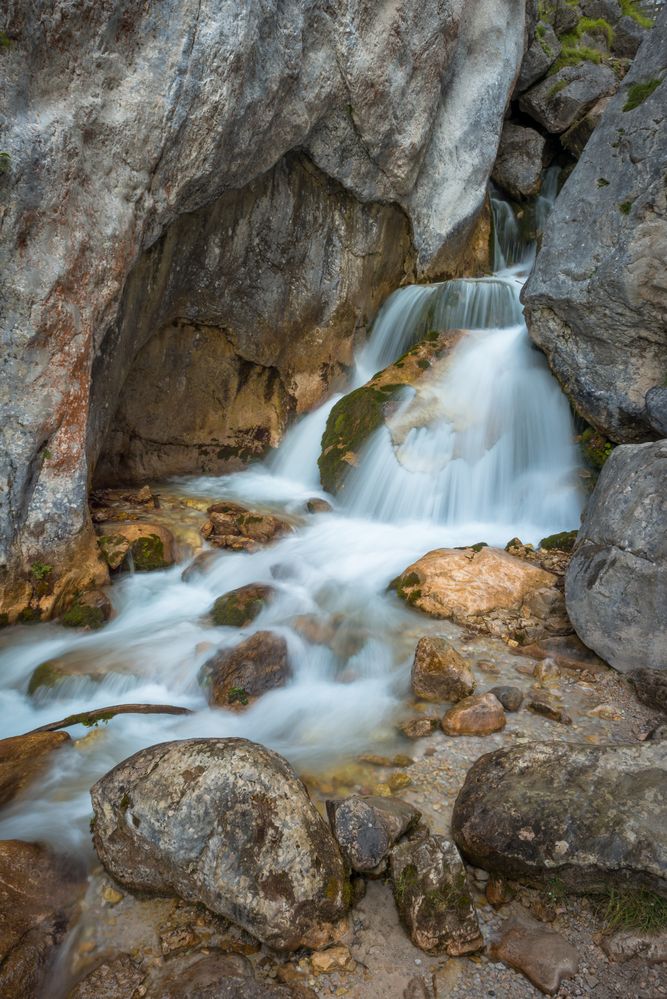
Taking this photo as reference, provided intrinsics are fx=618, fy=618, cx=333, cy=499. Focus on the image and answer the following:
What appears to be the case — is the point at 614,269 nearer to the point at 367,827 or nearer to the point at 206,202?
the point at 206,202

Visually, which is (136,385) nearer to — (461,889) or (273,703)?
(273,703)

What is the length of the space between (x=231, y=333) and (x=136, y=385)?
5.93ft

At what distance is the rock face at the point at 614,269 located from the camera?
7.47 meters

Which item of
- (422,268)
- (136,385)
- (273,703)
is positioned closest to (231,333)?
(136,385)

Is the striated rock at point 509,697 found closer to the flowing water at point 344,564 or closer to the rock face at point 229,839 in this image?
the flowing water at point 344,564

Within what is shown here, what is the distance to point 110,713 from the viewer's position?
4.87 meters

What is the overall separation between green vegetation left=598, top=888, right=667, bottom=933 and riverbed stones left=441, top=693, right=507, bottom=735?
4.68ft

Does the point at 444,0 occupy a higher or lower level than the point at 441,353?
higher

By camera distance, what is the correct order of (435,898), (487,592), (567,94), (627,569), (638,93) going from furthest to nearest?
(567,94), (638,93), (487,592), (627,569), (435,898)

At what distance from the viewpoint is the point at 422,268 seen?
12.1 metres

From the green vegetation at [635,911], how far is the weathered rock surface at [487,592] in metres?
2.81

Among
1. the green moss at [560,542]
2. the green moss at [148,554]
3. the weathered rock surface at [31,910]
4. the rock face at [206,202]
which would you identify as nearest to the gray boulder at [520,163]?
the rock face at [206,202]

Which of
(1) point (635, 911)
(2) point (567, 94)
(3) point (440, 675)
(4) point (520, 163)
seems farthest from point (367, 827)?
(2) point (567, 94)

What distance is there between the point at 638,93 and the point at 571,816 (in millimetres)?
8988
